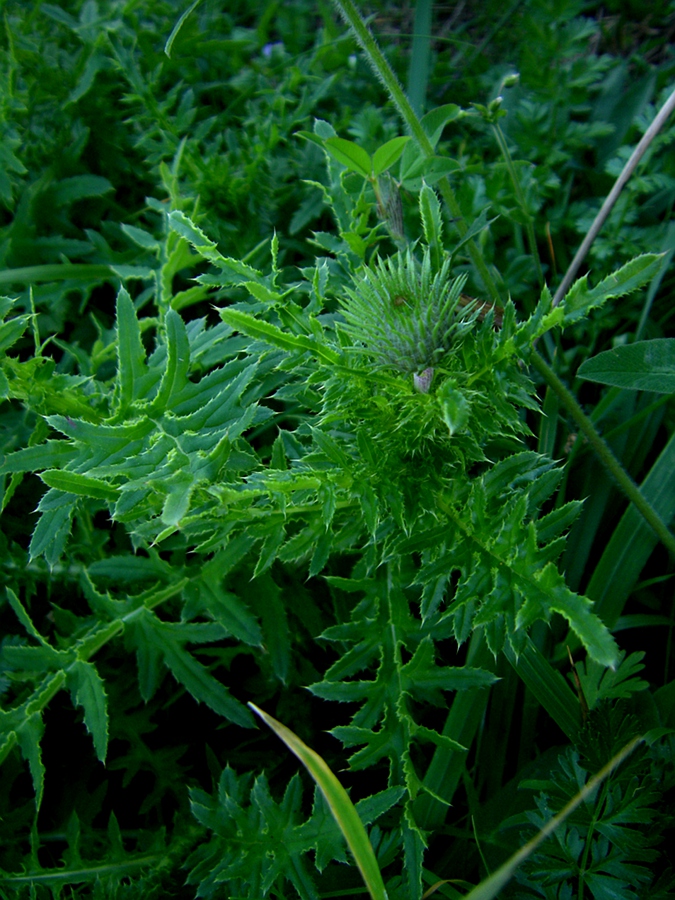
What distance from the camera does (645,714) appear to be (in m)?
1.97

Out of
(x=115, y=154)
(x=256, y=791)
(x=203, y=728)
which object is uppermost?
(x=115, y=154)

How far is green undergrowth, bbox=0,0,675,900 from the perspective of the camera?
1579 mm

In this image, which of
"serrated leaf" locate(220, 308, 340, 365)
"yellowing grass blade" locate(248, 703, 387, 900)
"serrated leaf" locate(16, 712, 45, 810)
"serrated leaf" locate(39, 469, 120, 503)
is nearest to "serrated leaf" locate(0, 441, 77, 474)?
"serrated leaf" locate(39, 469, 120, 503)

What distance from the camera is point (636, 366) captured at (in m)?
1.83

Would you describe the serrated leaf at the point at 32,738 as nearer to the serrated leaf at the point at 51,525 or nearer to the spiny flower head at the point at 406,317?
the serrated leaf at the point at 51,525

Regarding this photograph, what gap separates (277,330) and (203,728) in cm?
155

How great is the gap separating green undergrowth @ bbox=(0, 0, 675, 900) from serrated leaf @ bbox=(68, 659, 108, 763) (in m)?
0.01

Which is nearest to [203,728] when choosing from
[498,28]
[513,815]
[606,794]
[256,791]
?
[256,791]

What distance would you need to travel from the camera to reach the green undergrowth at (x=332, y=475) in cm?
158

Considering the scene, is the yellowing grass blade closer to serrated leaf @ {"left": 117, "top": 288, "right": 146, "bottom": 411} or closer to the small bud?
the small bud

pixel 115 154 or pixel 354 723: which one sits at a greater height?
pixel 115 154

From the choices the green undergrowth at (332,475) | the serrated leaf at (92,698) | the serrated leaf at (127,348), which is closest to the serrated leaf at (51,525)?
the green undergrowth at (332,475)

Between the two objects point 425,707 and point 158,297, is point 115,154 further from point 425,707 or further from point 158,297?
point 425,707

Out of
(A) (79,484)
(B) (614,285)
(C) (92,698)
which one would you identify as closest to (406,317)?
(B) (614,285)
